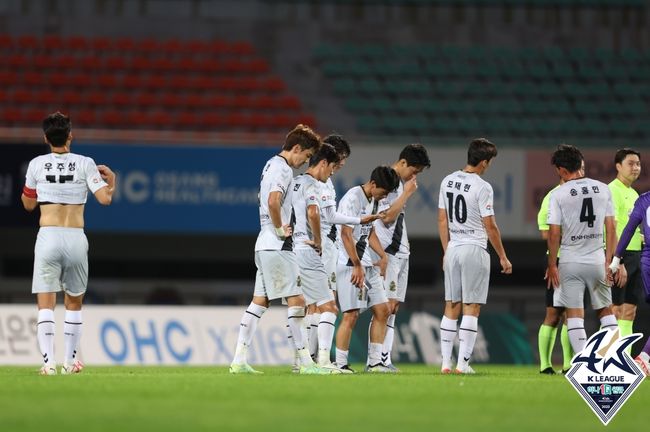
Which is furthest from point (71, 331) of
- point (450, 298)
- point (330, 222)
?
point (450, 298)

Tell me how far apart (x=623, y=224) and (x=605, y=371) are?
198 inches

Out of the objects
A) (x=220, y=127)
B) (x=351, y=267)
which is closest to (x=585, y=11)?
(x=220, y=127)

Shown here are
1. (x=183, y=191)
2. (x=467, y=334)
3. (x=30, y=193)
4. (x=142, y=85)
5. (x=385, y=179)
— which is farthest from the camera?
(x=142, y=85)

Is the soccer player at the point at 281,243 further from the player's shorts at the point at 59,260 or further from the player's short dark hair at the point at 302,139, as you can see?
the player's shorts at the point at 59,260

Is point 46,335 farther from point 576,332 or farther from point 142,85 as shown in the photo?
point 142,85

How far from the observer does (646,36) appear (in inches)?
1251

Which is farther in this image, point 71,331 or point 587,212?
point 587,212

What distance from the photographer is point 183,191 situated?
81.2 feet

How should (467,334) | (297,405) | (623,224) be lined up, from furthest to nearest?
(623,224)
(467,334)
(297,405)

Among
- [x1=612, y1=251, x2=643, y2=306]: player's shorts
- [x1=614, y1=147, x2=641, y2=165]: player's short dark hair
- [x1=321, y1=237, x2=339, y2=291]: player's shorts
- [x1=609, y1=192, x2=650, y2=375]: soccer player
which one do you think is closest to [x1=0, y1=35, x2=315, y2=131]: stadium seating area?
[x1=321, y1=237, x2=339, y2=291]: player's shorts

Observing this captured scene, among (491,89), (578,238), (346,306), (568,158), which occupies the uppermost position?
(491,89)

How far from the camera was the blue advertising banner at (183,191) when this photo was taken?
24.4 meters

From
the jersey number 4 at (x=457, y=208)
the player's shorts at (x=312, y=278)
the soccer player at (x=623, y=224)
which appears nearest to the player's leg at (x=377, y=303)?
the player's shorts at (x=312, y=278)

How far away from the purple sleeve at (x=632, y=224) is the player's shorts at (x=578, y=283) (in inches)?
10.0
